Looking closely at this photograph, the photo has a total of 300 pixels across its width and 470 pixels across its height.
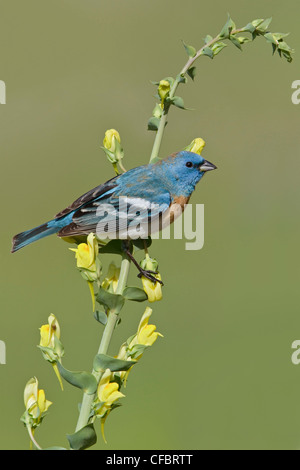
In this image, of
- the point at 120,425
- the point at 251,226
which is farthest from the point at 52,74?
the point at 120,425

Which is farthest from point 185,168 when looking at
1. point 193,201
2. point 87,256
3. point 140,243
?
point 193,201

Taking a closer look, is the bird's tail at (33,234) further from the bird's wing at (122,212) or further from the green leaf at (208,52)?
the green leaf at (208,52)

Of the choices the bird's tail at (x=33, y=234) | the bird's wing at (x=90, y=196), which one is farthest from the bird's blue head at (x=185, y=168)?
the bird's tail at (x=33, y=234)

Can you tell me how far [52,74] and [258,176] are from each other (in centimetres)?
208

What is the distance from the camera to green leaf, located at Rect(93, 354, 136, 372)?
167cm

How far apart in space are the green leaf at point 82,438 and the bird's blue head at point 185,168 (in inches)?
49.2

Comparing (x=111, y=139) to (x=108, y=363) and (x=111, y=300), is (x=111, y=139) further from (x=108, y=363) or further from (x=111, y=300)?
(x=108, y=363)

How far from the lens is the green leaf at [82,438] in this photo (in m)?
1.58

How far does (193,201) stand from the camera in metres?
5.43

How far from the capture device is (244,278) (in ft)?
16.8

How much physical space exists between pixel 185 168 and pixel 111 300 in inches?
42.4

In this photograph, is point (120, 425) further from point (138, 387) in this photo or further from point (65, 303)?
point (65, 303)

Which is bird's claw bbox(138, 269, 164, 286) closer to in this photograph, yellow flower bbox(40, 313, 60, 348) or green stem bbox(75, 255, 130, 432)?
green stem bbox(75, 255, 130, 432)

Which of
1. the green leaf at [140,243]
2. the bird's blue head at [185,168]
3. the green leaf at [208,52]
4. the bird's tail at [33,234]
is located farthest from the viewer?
the bird's blue head at [185,168]
